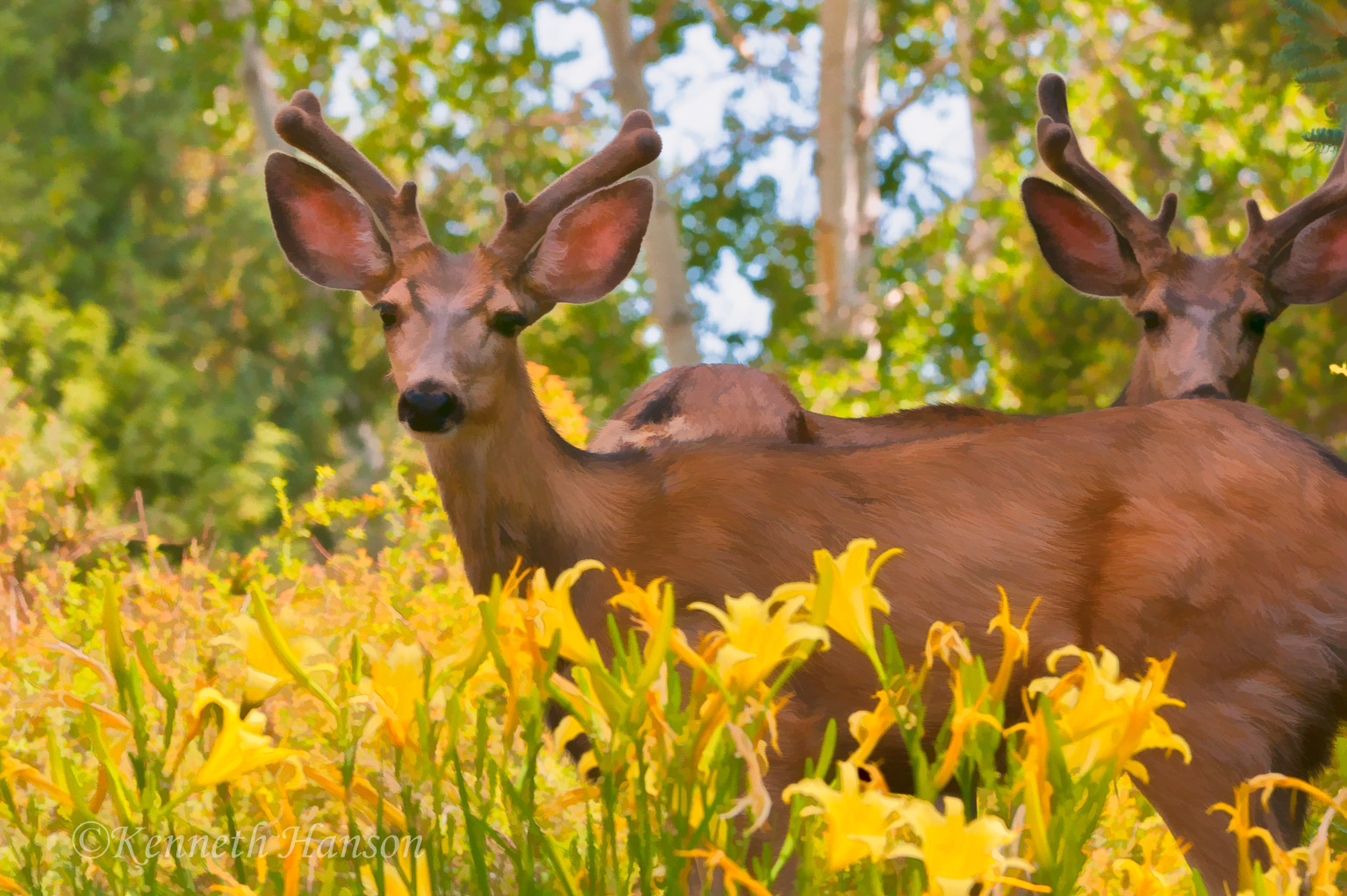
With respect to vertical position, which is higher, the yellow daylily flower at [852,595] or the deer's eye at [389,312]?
the deer's eye at [389,312]

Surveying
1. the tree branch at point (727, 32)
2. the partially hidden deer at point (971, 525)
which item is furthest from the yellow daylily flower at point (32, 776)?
the tree branch at point (727, 32)

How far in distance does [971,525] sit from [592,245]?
4.63 feet

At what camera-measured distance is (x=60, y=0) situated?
18.6 metres

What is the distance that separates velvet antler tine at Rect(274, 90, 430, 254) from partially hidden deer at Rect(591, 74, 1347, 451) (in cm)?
94

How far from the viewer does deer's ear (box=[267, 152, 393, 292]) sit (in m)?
3.77

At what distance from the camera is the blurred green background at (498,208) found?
10758 mm

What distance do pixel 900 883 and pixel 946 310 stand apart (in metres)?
10.6

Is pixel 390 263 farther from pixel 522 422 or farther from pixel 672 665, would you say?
pixel 672 665

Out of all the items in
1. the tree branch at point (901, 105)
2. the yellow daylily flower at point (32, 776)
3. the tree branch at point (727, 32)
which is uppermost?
the tree branch at point (727, 32)

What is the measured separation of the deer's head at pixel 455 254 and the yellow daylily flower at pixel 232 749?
1759 mm

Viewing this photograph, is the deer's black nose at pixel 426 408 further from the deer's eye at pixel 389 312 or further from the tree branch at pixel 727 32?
the tree branch at pixel 727 32

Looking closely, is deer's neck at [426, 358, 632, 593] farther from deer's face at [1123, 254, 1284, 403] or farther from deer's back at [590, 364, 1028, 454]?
deer's face at [1123, 254, 1284, 403]

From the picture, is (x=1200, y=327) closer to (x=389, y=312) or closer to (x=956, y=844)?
(x=389, y=312)

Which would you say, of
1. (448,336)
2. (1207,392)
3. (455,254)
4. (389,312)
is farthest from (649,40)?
(448,336)
